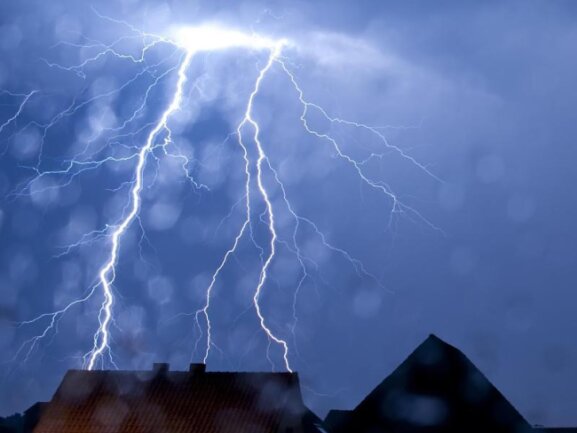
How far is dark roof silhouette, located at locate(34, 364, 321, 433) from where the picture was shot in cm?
1878

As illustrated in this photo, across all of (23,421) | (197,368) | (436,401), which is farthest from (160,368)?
(23,421)

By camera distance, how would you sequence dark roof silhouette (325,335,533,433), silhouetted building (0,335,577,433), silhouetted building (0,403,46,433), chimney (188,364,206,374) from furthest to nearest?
silhouetted building (0,403,46,433) → chimney (188,364,206,374) → silhouetted building (0,335,577,433) → dark roof silhouette (325,335,533,433)

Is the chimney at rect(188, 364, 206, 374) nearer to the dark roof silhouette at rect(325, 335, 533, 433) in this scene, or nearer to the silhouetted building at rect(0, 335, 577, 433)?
the silhouetted building at rect(0, 335, 577, 433)

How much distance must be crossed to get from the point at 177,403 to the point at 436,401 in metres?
6.43

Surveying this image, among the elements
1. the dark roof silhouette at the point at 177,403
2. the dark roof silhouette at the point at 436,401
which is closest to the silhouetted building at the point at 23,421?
the dark roof silhouette at the point at 177,403

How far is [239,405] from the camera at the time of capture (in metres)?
19.2

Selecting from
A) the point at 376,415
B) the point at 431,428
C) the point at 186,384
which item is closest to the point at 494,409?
the point at 431,428

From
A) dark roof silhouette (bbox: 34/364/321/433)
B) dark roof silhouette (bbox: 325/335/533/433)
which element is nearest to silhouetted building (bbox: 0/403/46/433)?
dark roof silhouette (bbox: 34/364/321/433)

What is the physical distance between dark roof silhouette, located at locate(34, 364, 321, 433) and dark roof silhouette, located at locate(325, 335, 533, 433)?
6.91ft

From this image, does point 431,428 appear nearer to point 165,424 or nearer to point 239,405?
point 239,405

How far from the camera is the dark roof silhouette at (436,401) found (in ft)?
58.4

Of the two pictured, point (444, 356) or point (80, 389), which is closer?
point (444, 356)

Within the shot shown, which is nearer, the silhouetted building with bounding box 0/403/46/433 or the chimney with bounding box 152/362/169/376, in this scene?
the chimney with bounding box 152/362/169/376

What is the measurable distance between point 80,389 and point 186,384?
2.95 m
